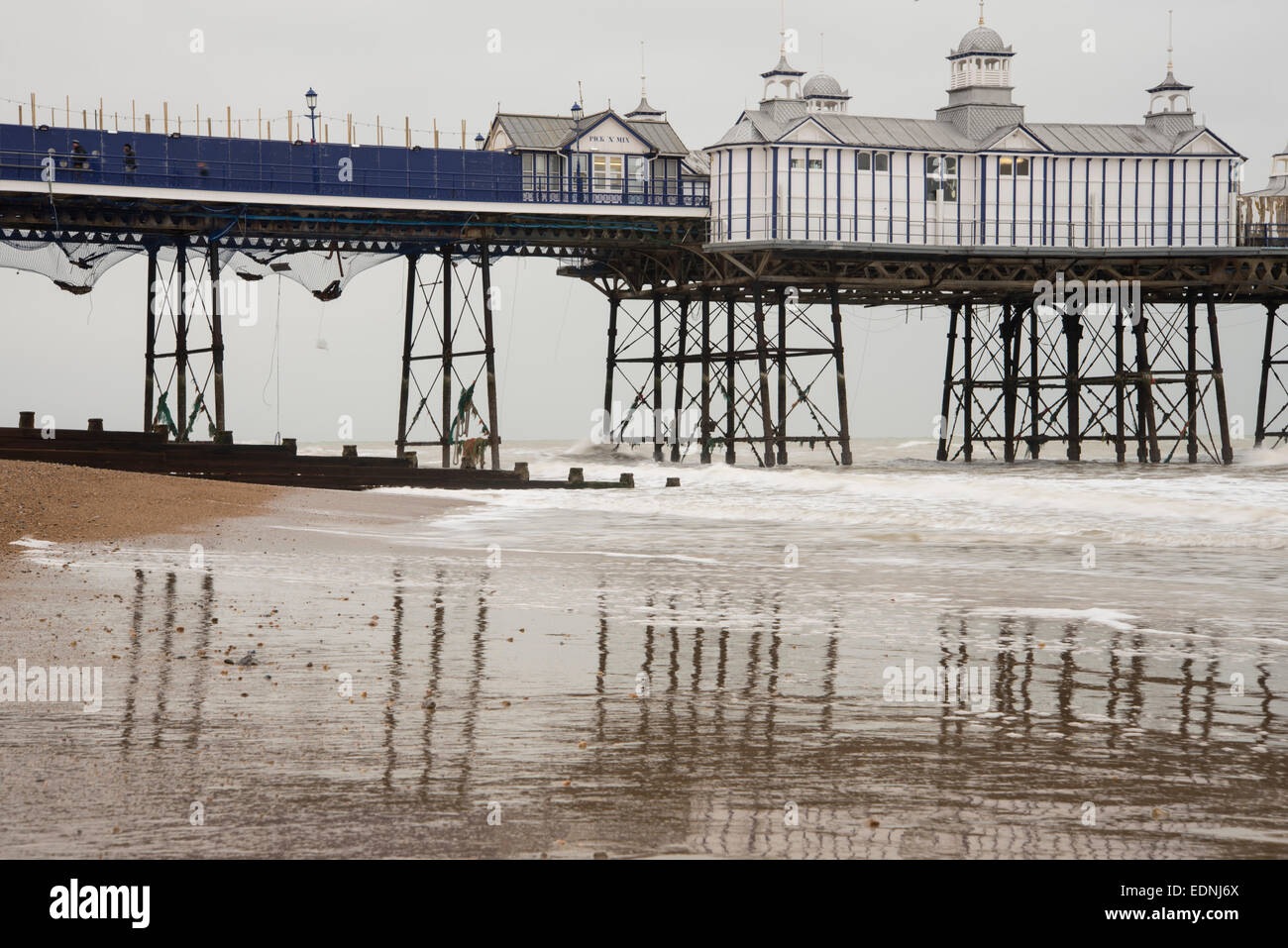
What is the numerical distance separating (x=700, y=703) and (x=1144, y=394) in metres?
46.2

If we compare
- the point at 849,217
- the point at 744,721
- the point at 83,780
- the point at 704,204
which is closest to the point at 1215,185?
the point at 849,217

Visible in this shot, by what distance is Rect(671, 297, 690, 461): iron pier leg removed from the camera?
49812 millimetres

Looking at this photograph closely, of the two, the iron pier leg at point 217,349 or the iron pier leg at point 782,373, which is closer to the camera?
the iron pier leg at point 217,349

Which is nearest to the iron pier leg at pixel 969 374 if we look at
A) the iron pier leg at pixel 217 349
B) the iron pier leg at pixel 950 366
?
the iron pier leg at pixel 950 366

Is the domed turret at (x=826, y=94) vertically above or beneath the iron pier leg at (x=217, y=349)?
above

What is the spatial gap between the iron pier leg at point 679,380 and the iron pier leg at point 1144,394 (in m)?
16.4

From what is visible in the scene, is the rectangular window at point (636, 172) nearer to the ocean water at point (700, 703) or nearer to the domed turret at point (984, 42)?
the domed turret at point (984, 42)

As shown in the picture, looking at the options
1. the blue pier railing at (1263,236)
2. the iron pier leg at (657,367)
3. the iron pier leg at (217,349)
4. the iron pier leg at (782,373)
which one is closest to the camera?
the iron pier leg at (217,349)

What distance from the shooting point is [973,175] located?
49.0m

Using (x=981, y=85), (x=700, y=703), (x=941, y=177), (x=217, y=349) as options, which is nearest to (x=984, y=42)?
(x=981, y=85)

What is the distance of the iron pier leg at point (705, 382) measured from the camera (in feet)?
159

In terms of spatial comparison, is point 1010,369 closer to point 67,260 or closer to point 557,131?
point 557,131
